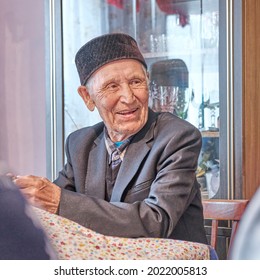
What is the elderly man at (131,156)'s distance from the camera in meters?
0.64

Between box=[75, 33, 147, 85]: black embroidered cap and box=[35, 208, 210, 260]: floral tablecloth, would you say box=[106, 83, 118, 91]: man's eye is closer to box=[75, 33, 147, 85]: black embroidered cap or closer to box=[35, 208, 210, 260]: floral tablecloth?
box=[75, 33, 147, 85]: black embroidered cap

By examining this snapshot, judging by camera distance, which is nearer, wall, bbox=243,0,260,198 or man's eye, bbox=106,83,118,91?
man's eye, bbox=106,83,118,91

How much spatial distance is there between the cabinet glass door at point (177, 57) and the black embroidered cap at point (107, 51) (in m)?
0.58

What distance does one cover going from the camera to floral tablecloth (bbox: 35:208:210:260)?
38 cm

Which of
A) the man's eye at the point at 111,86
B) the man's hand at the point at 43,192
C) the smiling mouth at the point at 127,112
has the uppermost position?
the man's eye at the point at 111,86

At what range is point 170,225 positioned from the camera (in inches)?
25.5

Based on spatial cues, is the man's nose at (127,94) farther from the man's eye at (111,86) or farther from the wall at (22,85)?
A: the wall at (22,85)

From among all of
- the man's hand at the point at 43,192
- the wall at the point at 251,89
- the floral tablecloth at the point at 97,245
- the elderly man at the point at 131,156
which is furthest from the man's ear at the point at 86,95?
the wall at the point at 251,89

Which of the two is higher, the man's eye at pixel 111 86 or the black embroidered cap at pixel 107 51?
the black embroidered cap at pixel 107 51

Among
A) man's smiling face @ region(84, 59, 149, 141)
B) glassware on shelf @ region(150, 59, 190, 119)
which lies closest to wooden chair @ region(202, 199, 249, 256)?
man's smiling face @ region(84, 59, 149, 141)
